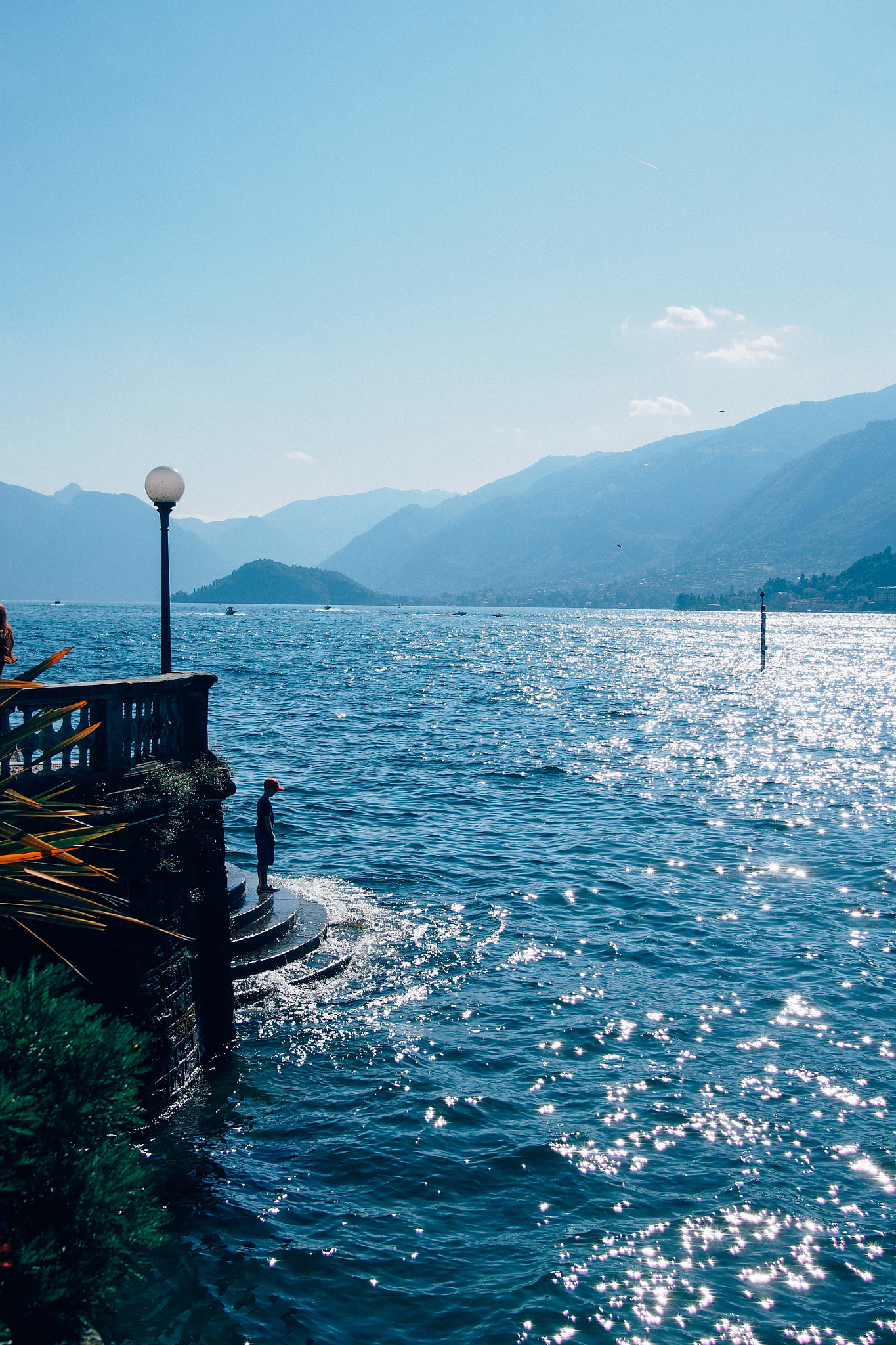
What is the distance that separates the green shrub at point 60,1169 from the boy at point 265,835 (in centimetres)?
941

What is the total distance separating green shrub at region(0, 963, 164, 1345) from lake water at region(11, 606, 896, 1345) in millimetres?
2155

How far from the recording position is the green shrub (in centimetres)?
536

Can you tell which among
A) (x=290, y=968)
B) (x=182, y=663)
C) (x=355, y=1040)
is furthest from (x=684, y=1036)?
(x=182, y=663)

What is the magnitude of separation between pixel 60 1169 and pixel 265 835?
397 inches

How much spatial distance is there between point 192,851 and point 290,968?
4.54 m

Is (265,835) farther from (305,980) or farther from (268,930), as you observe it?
(305,980)

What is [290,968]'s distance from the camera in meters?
14.3

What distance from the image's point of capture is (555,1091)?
11.5m

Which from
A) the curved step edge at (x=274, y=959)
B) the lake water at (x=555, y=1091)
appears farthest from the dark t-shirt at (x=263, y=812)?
the lake water at (x=555, y=1091)

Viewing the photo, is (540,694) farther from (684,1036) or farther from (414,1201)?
(414,1201)

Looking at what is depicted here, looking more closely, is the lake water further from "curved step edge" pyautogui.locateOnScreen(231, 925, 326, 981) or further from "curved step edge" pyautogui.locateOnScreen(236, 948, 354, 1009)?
"curved step edge" pyautogui.locateOnScreen(231, 925, 326, 981)

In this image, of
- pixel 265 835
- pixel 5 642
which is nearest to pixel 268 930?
pixel 265 835

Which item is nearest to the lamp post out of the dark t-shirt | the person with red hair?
the person with red hair

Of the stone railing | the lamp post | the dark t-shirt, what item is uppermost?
the lamp post
